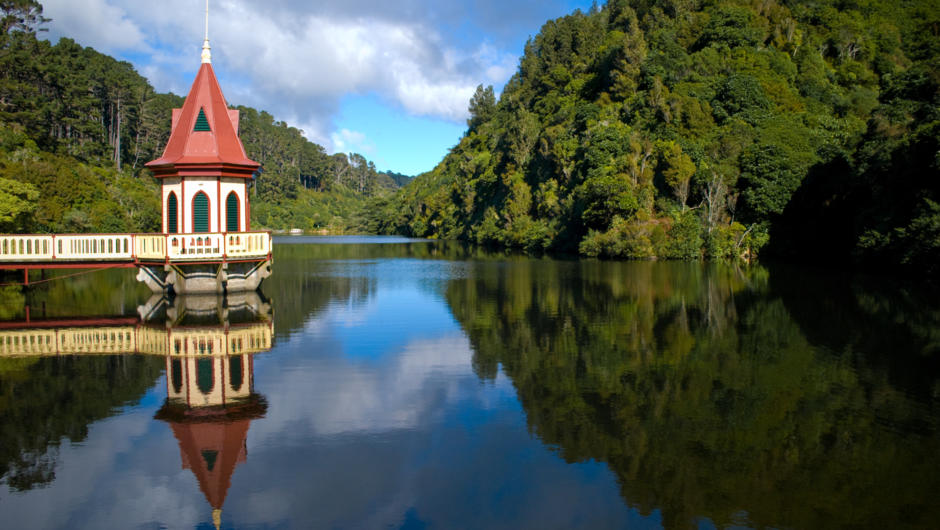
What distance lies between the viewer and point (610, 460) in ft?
25.5

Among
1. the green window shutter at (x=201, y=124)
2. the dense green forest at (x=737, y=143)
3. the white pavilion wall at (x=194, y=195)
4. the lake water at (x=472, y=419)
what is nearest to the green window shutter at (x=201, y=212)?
the white pavilion wall at (x=194, y=195)

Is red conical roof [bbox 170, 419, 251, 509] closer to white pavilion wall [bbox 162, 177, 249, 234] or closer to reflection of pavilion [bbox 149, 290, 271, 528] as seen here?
reflection of pavilion [bbox 149, 290, 271, 528]

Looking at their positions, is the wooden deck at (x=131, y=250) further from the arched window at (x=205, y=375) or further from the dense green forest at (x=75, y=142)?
the arched window at (x=205, y=375)

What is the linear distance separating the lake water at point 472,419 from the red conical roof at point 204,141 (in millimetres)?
5871

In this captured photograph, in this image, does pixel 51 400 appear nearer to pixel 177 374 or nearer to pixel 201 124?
pixel 177 374

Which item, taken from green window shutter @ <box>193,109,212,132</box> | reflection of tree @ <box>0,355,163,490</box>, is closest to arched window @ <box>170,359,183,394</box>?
reflection of tree @ <box>0,355,163,490</box>

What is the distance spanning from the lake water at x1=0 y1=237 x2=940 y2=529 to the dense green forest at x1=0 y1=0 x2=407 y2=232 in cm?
1803

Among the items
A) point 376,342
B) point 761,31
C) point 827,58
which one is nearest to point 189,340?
point 376,342

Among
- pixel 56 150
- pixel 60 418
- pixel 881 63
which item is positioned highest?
pixel 881 63

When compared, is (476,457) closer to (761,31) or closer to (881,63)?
(761,31)

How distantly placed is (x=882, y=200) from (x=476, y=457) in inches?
1332

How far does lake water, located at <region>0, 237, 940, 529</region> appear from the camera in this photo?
6.68m

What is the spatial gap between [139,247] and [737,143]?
41225mm

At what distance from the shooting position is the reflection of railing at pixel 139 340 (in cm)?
1399
